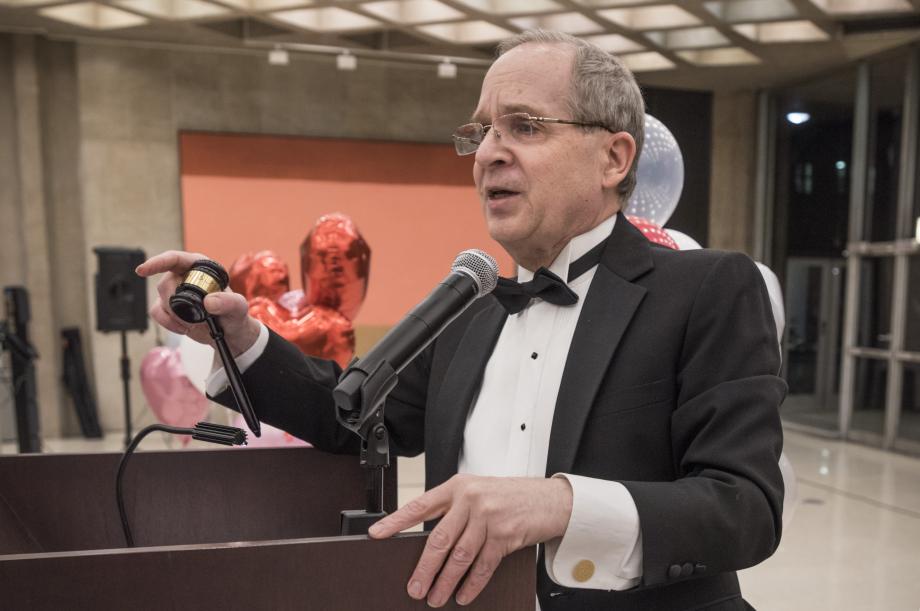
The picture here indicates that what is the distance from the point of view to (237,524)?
891 millimetres

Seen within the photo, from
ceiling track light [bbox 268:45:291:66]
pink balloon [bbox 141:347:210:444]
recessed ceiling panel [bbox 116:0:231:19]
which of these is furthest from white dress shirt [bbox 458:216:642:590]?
ceiling track light [bbox 268:45:291:66]

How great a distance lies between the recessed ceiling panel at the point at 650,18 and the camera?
5.61 metres

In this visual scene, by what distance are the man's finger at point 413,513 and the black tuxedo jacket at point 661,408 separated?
230mm

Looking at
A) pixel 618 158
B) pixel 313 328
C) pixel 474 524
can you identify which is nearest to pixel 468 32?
pixel 313 328

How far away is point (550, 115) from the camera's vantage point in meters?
1.01

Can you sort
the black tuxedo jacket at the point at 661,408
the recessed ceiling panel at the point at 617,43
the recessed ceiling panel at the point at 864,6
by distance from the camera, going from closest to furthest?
the black tuxedo jacket at the point at 661,408, the recessed ceiling panel at the point at 864,6, the recessed ceiling panel at the point at 617,43

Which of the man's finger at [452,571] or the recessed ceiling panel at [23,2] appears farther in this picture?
the recessed ceiling panel at [23,2]

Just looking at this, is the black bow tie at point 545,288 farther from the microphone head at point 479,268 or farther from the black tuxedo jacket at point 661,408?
the microphone head at point 479,268

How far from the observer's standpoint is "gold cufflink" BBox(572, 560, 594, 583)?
2.23 feet

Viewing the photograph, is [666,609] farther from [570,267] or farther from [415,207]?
[415,207]

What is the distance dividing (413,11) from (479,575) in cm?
561

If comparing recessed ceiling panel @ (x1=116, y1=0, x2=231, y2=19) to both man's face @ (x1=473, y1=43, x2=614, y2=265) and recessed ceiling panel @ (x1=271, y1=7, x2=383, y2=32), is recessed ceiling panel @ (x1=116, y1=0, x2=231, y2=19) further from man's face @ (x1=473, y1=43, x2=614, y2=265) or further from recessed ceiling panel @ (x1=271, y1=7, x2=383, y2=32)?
man's face @ (x1=473, y1=43, x2=614, y2=265)

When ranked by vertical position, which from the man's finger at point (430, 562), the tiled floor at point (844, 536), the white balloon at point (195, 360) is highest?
the man's finger at point (430, 562)

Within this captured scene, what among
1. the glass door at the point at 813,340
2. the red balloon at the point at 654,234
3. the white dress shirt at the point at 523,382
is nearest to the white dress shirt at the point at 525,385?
the white dress shirt at the point at 523,382
